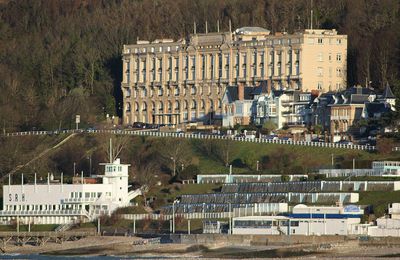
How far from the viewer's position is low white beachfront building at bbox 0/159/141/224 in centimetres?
14150

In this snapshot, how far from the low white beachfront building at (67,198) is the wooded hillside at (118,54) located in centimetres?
3252

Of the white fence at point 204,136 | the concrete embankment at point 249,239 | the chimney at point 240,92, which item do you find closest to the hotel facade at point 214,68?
the chimney at point 240,92

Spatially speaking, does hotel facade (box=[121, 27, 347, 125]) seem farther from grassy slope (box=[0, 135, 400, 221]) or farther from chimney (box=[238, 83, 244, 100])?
grassy slope (box=[0, 135, 400, 221])

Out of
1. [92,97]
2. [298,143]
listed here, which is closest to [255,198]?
[298,143]

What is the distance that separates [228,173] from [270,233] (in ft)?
83.3

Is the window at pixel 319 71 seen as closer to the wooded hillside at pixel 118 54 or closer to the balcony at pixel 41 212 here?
the wooded hillside at pixel 118 54

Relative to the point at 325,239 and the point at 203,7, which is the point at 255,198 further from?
the point at 203,7

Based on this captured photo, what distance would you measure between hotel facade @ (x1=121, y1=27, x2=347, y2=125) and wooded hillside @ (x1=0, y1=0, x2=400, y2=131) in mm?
2631

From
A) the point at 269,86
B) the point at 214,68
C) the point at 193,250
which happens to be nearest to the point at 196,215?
the point at 193,250

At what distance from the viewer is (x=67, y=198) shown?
142m

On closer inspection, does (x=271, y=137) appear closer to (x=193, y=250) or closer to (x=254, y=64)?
(x=254, y=64)

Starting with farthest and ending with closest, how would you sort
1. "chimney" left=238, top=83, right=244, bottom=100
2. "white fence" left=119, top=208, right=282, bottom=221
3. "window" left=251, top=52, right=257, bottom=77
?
"window" left=251, top=52, right=257, bottom=77 → "chimney" left=238, top=83, right=244, bottom=100 → "white fence" left=119, top=208, right=282, bottom=221

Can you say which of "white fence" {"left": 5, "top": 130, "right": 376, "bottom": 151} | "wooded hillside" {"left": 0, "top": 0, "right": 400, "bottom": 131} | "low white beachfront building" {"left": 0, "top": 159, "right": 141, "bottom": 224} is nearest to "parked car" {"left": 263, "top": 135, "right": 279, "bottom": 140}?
"white fence" {"left": 5, "top": 130, "right": 376, "bottom": 151}

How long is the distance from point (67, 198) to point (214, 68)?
123 ft
